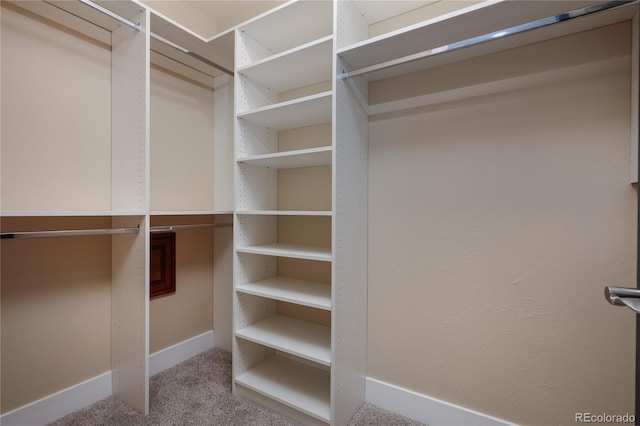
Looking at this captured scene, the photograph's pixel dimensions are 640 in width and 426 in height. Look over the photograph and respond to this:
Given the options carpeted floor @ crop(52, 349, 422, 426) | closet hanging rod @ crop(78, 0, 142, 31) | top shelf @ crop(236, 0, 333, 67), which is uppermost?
top shelf @ crop(236, 0, 333, 67)

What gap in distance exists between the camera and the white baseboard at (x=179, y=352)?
1.94 meters

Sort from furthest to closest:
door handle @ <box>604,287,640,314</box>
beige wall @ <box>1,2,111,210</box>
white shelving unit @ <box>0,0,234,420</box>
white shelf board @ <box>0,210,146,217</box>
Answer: white shelving unit @ <box>0,0,234,420</box>
beige wall @ <box>1,2,111,210</box>
white shelf board @ <box>0,210,146,217</box>
door handle @ <box>604,287,640,314</box>

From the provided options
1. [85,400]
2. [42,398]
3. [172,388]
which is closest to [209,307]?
[172,388]

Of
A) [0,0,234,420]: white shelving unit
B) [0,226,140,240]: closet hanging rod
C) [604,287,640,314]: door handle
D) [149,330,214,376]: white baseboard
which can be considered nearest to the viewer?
[604,287,640,314]: door handle

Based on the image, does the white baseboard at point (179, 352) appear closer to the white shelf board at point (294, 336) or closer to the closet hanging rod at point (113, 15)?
the white shelf board at point (294, 336)

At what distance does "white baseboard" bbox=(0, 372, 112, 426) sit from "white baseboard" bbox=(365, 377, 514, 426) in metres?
1.57

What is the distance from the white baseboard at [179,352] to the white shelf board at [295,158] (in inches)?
56.5

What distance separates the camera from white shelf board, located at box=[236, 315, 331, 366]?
151 cm

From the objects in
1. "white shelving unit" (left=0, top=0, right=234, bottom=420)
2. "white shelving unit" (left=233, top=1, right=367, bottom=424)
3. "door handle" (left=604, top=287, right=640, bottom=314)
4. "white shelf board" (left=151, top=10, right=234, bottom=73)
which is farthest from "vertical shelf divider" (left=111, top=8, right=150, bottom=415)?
"door handle" (left=604, top=287, right=640, bottom=314)

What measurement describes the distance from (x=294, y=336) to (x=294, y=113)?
4.36 ft

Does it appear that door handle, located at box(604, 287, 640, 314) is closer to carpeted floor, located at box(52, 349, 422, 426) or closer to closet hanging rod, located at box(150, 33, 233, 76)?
carpeted floor, located at box(52, 349, 422, 426)

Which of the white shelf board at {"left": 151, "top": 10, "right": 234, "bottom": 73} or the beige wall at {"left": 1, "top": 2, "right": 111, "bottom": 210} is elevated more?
the white shelf board at {"left": 151, "top": 10, "right": 234, "bottom": 73}

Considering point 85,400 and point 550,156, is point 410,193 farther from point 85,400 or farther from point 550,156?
point 85,400

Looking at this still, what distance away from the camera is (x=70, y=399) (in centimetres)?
157
